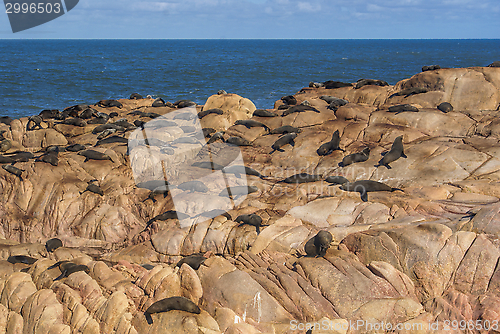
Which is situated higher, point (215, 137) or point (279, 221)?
point (215, 137)

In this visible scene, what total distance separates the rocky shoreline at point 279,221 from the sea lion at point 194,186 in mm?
184

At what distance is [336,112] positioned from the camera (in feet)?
60.3

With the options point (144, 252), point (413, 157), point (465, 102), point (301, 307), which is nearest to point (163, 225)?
point (144, 252)

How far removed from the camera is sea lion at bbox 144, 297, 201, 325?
765 cm

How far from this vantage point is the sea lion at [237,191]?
42.6ft

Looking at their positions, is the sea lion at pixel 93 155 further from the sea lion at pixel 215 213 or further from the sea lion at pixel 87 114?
the sea lion at pixel 87 114

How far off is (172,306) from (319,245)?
363 cm

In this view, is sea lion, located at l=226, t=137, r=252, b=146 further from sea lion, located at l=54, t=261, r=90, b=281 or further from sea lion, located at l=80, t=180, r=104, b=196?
sea lion, located at l=54, t=261, r=90, b=281

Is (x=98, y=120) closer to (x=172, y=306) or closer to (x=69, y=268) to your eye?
(x=69, y=268)

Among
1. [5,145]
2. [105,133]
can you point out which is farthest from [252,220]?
[5,145]

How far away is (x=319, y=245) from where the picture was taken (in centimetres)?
878

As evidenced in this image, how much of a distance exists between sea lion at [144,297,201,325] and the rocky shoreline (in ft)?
0.45

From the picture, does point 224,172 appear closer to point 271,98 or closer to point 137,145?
point 137,145

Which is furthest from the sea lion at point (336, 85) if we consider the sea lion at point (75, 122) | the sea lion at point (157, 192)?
the sea lion at point (75, 122)
